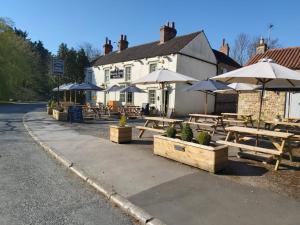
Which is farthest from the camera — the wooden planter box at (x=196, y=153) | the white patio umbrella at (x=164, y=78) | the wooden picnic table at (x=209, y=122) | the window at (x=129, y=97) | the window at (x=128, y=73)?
the window at (x=128, y=73)

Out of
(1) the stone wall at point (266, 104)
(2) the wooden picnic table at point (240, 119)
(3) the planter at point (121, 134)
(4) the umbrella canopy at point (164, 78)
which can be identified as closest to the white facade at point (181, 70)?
(1) the stone wall at point (266, 104)

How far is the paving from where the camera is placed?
396 cm

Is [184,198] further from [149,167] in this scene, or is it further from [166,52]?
[166,52]

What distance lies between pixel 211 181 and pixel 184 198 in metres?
1.03

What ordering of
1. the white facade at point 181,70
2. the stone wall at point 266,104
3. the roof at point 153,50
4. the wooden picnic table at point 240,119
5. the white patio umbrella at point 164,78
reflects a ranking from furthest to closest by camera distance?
the roof at point 153,50 < the white facade at point 181,70 < the stone wall at point 266,104 < the wooden picnic table at point 240,119 < the white patio umbrella at point 164,78

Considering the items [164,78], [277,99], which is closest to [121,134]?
[164,78]

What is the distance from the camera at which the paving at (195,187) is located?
396 centimetres

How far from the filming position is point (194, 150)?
20.5ft

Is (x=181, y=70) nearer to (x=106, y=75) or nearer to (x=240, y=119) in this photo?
(x=240, y=119)

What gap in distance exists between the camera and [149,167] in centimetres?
633

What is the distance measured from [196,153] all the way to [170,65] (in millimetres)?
16967

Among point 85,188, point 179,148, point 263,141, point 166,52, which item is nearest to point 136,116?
point 166,52

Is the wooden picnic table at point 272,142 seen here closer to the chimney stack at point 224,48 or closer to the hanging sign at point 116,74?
the hanging sign at point 116,74

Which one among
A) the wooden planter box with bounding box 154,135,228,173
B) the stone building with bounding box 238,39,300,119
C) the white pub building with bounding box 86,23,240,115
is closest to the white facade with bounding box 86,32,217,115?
the white pub building with bounding box 86,23,240,115
